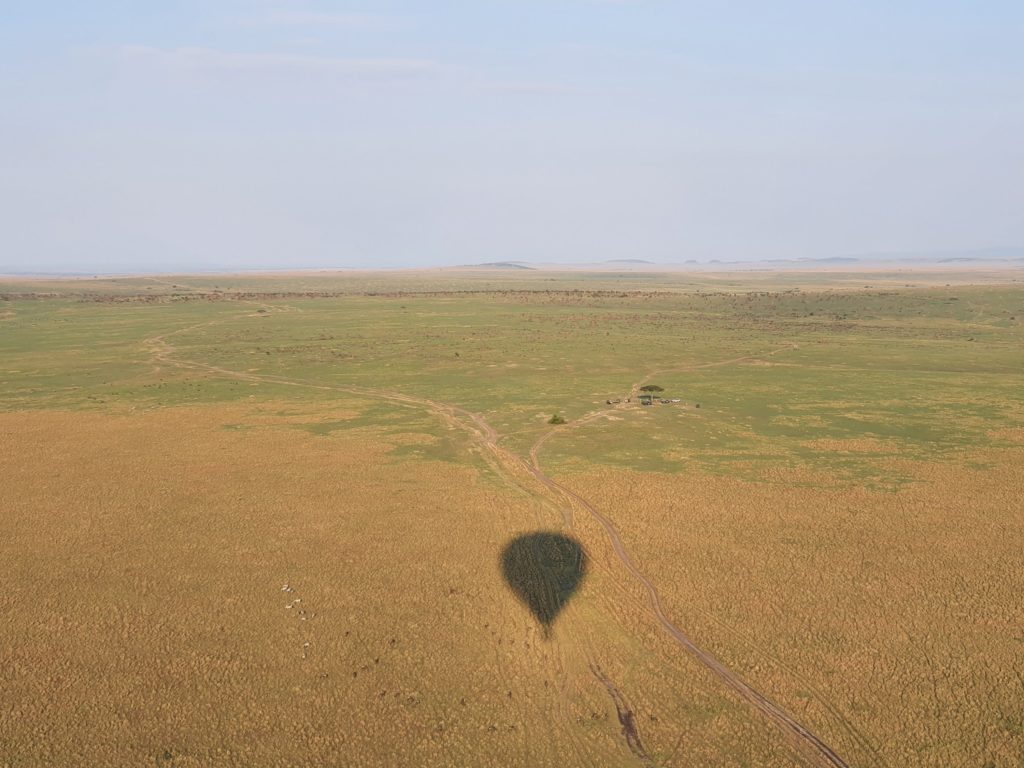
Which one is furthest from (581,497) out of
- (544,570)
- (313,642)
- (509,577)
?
(313,642)

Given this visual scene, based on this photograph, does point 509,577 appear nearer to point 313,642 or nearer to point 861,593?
point 313,642

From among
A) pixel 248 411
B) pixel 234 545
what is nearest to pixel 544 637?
pixel 234 545

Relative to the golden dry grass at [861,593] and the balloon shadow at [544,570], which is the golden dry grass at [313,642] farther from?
the golden dry grass at [861,593]

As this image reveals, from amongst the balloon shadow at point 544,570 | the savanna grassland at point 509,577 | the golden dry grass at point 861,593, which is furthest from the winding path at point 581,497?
the balloon shadow at point 544,570

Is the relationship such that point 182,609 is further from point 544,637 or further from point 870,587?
point 870,587

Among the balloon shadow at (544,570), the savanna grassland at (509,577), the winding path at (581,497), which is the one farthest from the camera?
the balloon shadow at (544,570)
